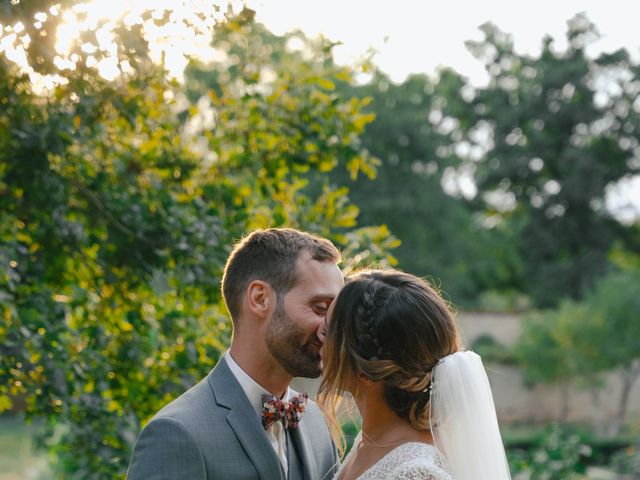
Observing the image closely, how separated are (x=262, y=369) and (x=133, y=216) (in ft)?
6.98

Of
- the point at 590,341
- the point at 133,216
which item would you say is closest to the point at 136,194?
the point at 133,216

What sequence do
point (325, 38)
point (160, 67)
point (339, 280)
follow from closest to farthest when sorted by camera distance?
point (339, 280), point (160, 67), point (325, 38)

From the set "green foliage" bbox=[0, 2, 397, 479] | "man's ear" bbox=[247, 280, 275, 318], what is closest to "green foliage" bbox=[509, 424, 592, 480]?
"green foliage" bbox=[0, 2, 397, 479]

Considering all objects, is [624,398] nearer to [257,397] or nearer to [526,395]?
[526,395]

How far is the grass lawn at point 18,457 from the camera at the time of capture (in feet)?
48.4

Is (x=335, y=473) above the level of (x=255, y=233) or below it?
below

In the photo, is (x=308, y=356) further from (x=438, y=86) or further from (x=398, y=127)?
(x=438, y=86)

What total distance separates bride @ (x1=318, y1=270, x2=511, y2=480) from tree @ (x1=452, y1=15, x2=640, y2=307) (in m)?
37.3

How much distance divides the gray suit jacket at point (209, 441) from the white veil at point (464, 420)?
49 centimetres

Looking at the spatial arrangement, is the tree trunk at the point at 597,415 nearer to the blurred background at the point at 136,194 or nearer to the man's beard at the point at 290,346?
the blurred background at the point at 136,194

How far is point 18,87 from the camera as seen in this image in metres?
4.56

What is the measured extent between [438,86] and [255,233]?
3662 cm

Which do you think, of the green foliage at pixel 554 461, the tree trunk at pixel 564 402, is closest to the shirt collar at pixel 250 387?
the green foliage at pixel 554 461

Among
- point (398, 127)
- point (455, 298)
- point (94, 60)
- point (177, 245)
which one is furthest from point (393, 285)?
point (455, 298)
